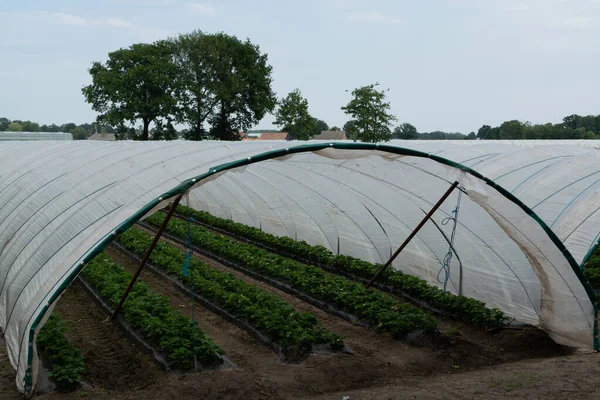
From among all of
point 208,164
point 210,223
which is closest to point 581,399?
point 208,164

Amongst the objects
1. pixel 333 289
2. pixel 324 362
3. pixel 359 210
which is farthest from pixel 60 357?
pixel 359 210

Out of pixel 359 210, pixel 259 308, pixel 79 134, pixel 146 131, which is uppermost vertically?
pixel 146 131

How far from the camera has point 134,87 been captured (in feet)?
149

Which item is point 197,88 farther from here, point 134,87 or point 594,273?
A: point 594,273

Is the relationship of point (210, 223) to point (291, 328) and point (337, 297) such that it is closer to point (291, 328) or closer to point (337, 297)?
point (337, 297)

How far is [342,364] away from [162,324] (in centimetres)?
269

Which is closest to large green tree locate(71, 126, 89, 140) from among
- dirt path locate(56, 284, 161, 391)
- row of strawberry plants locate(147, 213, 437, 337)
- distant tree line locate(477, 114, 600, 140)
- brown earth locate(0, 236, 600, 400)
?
distant tree line locate(477, 114, 600, 140)

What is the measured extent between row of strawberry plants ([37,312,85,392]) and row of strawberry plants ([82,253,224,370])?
103 cm

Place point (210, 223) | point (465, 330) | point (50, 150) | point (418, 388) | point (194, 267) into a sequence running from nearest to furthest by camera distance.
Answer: point (418, 388)
point (465, 330)
point (194, 267)
point (50, 150)
point (210, 223)

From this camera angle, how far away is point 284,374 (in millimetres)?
7543

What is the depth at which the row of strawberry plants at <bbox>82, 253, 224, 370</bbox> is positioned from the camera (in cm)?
751

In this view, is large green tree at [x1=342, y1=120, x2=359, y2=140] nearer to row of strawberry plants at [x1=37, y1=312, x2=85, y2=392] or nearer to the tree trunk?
the tree trunk

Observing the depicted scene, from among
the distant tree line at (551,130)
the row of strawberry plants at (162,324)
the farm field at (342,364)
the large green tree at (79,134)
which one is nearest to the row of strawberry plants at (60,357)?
the farm field at (342,364)

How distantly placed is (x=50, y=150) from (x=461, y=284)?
11.1 m
